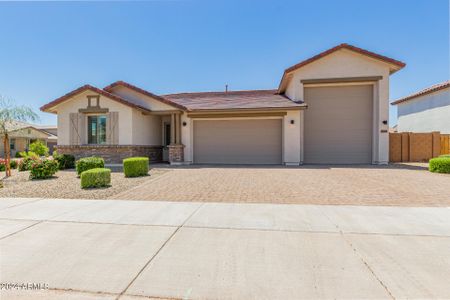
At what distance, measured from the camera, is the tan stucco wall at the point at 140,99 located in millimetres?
14492

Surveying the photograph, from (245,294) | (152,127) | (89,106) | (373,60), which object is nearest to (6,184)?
(89,106)

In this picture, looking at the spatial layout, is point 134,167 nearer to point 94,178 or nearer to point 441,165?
point 94,178

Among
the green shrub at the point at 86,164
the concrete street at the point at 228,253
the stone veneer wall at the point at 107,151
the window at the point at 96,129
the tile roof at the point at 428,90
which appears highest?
the tile roof at the point at 428,90

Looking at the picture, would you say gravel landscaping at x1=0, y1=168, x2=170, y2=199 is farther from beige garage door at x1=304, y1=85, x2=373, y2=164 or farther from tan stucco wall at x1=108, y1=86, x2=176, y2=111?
beige garage door at x1=304, y1=85, x2=373, y2=164

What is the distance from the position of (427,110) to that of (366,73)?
10691 millimetres

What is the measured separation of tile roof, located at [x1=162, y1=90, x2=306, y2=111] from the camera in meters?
14.0

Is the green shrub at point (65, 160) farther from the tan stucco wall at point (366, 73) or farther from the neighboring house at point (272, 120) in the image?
Result: the tan stucco wall at point (366, 73)

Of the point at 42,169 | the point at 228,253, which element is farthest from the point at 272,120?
the point at 42,169

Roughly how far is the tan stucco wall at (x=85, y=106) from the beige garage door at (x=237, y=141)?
4.16m

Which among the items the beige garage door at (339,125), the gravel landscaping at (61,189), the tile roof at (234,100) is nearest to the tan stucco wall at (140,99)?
the tile roof at (234,100)

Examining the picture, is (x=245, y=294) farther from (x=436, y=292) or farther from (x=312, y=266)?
(x=436, y=292)

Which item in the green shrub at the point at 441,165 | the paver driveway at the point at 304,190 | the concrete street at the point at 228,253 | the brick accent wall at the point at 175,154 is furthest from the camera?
the brick accent wall at the point at 175,154

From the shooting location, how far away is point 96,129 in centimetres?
1420

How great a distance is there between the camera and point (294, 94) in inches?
562
